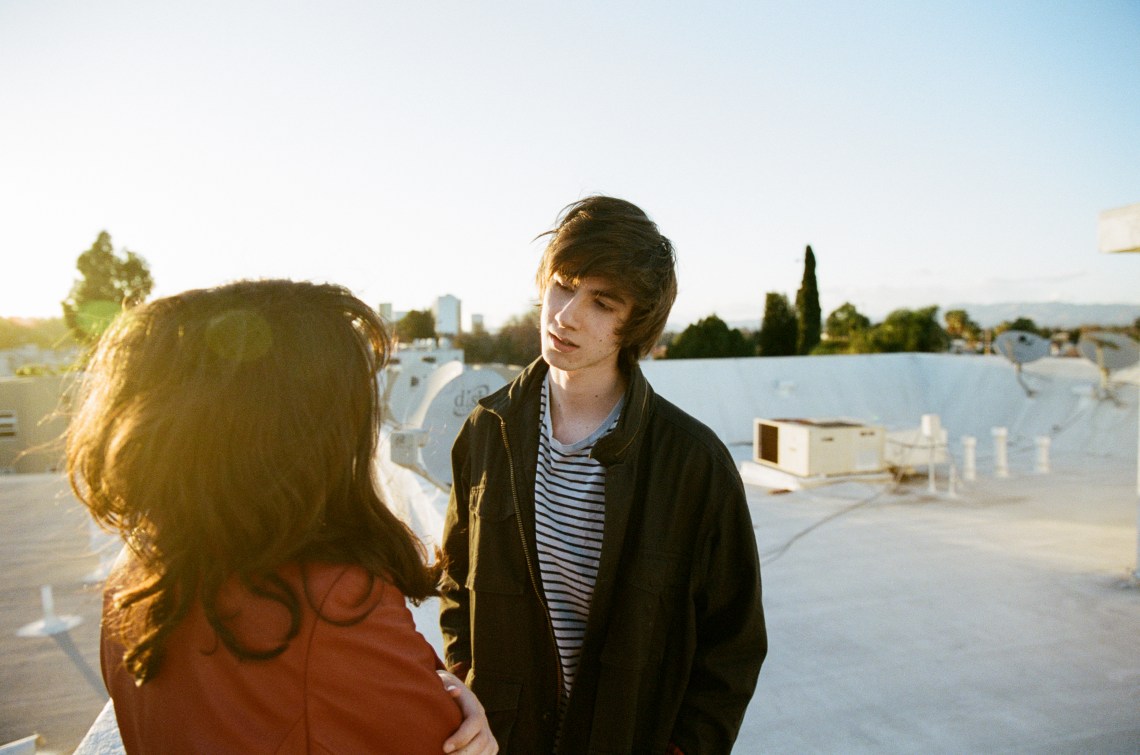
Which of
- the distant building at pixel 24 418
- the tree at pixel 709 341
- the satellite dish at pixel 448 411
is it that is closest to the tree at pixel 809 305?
the tree at pixel 709 341

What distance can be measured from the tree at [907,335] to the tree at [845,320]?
483 centimetres

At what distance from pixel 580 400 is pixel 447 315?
10.8 m

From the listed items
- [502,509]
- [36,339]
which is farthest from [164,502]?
[36,339]

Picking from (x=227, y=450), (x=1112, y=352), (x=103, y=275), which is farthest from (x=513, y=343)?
A: (x=103, y=275)

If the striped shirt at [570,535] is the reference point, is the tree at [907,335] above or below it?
above

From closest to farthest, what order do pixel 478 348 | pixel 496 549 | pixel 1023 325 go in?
1. pixel 496 549
2. pixel 478 348
3. pixel 1023 325

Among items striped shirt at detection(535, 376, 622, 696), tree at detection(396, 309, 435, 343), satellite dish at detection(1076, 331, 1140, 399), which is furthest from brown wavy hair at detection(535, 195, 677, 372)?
tree at detection(396, 309, 435, 343)

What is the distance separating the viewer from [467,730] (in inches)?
31.9

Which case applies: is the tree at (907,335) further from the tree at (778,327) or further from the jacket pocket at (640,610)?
the jacket pocket at (640,610)

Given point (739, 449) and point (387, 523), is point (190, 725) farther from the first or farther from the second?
point (739, 449)

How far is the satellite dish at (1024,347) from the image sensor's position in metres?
11.1

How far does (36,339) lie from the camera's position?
31672 mm

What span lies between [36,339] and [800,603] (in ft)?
126

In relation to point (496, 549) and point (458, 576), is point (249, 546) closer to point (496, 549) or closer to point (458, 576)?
point (496, 549)
